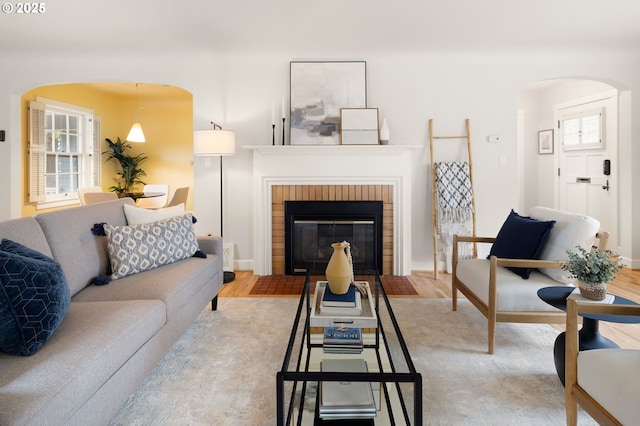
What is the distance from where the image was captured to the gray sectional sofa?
1247mm

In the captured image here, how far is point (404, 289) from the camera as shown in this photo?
12.8 ft

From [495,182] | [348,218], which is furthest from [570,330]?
[495,182]

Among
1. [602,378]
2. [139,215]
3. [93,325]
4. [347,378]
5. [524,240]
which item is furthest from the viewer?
[139,215]

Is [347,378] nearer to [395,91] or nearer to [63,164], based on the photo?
[395,91]

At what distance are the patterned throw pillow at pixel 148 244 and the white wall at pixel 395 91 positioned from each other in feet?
5.62

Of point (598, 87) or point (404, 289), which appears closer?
point (404, 289)

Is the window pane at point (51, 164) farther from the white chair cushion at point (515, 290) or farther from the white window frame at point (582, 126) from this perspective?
the white window frame at point (582, 126)

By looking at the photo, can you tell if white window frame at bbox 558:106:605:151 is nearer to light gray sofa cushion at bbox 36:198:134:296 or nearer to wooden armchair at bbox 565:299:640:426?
wooden armchair at bbox 565:299:640:426

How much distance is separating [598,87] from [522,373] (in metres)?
4.86

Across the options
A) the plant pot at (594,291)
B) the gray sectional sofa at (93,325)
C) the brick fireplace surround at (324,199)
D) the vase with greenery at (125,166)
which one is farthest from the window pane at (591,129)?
the vase with greenery at (125,166)

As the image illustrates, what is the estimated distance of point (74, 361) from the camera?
1.39 m

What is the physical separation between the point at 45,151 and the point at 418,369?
574 cm

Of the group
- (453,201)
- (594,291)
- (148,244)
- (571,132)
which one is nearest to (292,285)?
(148,244)

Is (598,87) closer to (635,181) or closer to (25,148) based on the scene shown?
(635,181)
